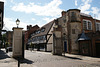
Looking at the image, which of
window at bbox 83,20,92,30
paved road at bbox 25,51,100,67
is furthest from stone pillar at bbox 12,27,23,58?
window at bbox 83,20,92,30

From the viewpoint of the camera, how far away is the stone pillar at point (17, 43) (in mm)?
13803

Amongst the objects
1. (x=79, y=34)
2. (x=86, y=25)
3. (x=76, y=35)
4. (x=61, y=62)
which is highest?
(x=86, y=25)

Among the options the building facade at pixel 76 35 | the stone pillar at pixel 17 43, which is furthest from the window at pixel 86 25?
the stone pillar at pixel 17 43

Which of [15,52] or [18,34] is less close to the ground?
[18,34]

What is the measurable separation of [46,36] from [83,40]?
46.4 feet

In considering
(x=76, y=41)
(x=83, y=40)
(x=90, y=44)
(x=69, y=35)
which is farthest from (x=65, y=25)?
(x=90, y=44)

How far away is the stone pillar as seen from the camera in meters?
13.8

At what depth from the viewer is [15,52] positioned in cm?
1380

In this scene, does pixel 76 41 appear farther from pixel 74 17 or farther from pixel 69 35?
pixel 74 17

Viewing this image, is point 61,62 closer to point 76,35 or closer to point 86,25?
point 76,35

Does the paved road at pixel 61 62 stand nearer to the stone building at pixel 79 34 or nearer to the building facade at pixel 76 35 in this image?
the building facade at pixel 76 35

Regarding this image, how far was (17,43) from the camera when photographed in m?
14.1

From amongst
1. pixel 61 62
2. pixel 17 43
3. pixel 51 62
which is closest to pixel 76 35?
pixel 61 62

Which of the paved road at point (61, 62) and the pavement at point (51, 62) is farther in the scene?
the paved road at point (61, 62)
